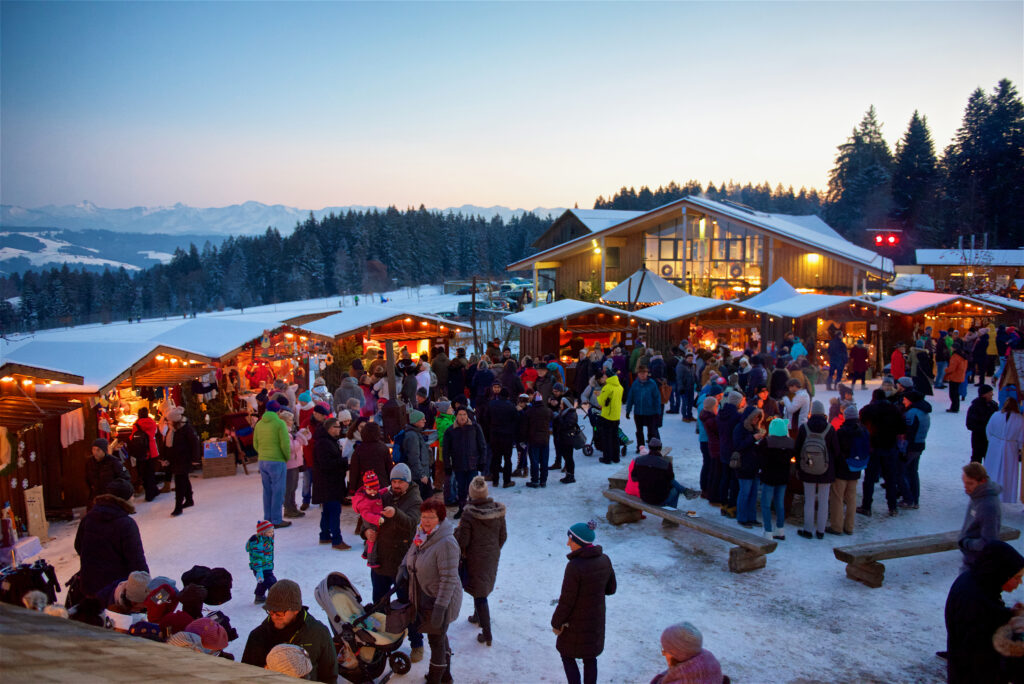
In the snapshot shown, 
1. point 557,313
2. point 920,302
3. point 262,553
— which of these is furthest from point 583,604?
point 920,302

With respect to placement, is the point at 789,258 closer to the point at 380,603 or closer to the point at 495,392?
the point at 495,392

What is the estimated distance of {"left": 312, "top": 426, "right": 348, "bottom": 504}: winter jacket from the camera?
6137 millimetres

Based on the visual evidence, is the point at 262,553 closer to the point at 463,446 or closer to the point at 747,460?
the point at 463,446

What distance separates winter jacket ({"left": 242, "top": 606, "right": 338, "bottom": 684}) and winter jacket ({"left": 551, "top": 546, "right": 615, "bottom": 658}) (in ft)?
4.26

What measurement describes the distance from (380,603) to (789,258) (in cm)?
2430

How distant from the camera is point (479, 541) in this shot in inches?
173

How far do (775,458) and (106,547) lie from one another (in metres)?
5.80

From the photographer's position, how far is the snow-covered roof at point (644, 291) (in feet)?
62.4

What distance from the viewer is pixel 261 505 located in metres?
7.60

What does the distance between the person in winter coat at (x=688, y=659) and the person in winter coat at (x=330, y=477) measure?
13.8ft

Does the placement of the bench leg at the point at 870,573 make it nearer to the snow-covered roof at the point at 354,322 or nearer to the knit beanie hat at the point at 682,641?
the knit beanie hat at the point at 682,641

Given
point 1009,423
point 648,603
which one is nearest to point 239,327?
point 648,603

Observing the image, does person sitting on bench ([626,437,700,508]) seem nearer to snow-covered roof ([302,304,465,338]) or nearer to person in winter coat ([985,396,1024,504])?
person in winter coat ([985,396,1024,504])

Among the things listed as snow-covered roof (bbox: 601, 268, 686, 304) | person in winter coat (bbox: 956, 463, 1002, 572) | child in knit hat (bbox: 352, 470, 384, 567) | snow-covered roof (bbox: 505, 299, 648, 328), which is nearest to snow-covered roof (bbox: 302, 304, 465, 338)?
snow-covered roof (bbox: 505, 299, 648, 328)
